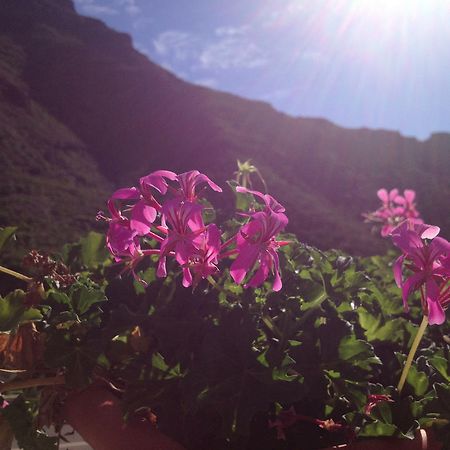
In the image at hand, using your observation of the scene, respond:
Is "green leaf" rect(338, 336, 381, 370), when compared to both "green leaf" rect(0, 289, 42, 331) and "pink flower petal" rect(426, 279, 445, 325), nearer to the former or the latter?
"pink flower petal" rect(426, 279, 445, 325)

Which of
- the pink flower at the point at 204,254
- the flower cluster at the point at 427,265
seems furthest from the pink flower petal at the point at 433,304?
the pink flower at the point at 204,254

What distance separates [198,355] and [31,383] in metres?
0.26

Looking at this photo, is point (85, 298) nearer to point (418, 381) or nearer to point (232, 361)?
point (232, 361)

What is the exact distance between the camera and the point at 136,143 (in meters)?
10.1

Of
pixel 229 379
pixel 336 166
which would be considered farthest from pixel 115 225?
pixel 336 166

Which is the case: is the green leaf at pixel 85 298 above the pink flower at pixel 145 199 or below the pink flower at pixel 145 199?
below

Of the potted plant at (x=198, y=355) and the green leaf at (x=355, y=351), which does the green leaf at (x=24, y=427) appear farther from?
the green leaf at (x=355, y=351)

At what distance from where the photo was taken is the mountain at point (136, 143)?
6.32m

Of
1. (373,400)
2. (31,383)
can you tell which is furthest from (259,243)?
(31,383)

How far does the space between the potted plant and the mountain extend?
345 cm

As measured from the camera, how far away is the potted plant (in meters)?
0.67

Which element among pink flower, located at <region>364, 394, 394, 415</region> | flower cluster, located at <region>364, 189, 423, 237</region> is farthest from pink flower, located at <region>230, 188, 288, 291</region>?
flower cluster, located at <region>364, 189, 423, 237</region>

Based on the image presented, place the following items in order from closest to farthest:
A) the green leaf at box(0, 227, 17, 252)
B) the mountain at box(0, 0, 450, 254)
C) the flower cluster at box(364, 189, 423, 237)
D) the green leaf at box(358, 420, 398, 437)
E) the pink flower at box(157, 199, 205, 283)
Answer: the pink flower at box(157, 199, 205, 283) → the green leaf at box(358, 420, 398, 437) → the green leaf at box(0, 227, 17, 252) → the flower cluster at box(364, 189, 423, 237) → the mountain at box(0, 0, 450, 254)

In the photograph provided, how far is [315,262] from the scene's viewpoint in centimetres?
100
